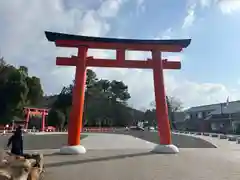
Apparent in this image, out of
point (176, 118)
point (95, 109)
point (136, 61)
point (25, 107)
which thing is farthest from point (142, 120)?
point (136, 61)

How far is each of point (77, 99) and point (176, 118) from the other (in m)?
73.6

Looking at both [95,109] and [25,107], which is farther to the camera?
[95,109]

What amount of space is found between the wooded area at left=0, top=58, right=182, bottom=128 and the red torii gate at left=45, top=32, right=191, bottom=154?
104 feet

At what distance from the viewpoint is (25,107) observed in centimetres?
5466

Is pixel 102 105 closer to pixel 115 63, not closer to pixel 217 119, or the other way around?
pixel 217 119

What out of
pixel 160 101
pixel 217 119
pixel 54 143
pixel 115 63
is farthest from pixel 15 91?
pixel 217 119

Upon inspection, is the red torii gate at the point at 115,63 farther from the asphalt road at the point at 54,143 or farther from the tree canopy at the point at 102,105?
the tree canopy at the point at 102,105

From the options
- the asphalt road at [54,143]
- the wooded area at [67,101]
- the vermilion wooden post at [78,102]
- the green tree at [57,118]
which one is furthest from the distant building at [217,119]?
the vermilion wooden post at [78,102]

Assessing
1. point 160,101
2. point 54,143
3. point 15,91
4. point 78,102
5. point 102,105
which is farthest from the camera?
point 102,105

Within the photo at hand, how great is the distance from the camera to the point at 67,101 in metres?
70.3

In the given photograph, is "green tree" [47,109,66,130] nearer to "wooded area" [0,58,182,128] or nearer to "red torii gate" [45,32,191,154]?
"wooded area" [0,58,182,128]

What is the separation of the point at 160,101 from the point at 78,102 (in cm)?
459

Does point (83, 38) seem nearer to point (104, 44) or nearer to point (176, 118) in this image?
point (104, 44)

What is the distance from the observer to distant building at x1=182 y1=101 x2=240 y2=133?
60062 mm
